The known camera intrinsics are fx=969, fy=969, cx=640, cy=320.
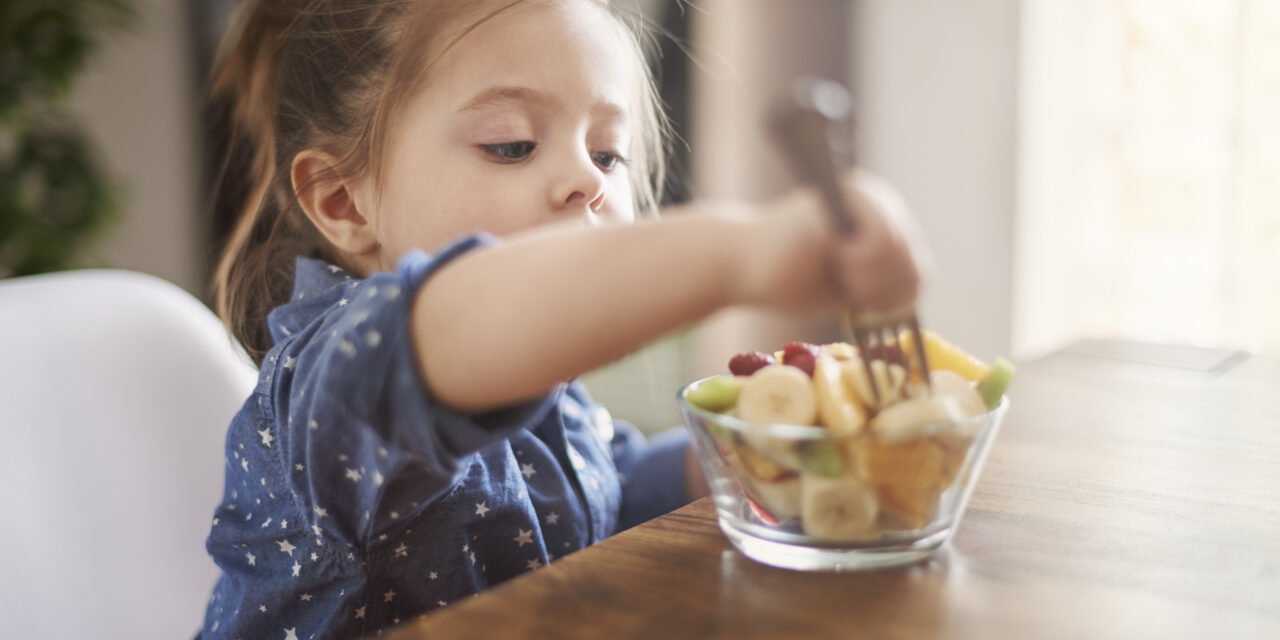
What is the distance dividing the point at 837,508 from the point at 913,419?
5cm

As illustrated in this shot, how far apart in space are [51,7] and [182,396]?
207 cm

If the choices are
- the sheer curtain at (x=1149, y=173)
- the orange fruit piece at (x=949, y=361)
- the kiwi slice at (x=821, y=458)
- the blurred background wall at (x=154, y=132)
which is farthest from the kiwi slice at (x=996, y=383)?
the blurred background wall at (x=154, y=132)

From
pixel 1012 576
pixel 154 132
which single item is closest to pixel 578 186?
pixel 1012 576

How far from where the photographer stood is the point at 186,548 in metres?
0.86

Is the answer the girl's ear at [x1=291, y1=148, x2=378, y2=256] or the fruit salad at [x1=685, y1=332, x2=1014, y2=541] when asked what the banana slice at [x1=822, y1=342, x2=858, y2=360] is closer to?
the fruit salad at [x1=685, y1=332, x2=1014, y2=541]

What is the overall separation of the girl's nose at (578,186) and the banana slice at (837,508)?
0.31 m

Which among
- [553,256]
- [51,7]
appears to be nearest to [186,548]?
[553,256]

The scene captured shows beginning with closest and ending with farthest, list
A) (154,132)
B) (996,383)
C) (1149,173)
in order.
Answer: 1. (996,383)
2. (1149,173)
3. (154,132)

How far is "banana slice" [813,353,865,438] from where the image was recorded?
0.41 meters

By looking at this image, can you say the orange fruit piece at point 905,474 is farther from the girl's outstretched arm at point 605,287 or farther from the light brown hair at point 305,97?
the light brown hair at point 305,97

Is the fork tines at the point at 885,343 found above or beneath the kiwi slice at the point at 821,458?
above

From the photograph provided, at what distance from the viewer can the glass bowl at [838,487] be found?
1.34 ft

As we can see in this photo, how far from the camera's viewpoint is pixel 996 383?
47 cm

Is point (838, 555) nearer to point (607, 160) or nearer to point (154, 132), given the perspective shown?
point (607, 160)
